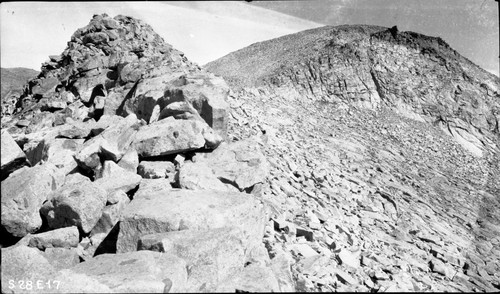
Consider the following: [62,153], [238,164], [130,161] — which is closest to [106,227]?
[130,161]

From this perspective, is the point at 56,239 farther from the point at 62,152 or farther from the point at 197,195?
the point at 62,152

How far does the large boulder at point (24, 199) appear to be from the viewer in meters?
6.47

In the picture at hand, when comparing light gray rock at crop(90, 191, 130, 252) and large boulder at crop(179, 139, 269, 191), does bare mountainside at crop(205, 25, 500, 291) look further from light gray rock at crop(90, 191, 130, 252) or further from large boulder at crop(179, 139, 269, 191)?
light gray rock at crop(90, 191, 130, 252)

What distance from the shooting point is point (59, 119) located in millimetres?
10891

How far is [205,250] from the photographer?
4.83m

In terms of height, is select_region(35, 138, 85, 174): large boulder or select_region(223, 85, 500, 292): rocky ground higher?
select_region(35, 138, 85, 174): large boulder

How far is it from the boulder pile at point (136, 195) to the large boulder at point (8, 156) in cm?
2

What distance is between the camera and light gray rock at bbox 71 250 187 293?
14.3 feet

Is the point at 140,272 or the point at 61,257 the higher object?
the point at 140,272

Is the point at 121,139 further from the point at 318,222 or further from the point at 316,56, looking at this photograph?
the point at 316,56

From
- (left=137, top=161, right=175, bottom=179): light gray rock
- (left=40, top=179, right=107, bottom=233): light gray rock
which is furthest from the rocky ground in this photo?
(left=40, top=179, right=107, bottom=233): light gray rock

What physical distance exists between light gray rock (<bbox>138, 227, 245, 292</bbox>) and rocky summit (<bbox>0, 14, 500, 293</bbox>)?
0.02 metres

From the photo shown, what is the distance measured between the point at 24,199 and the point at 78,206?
1.22 metres

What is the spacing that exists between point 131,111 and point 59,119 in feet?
7.61
